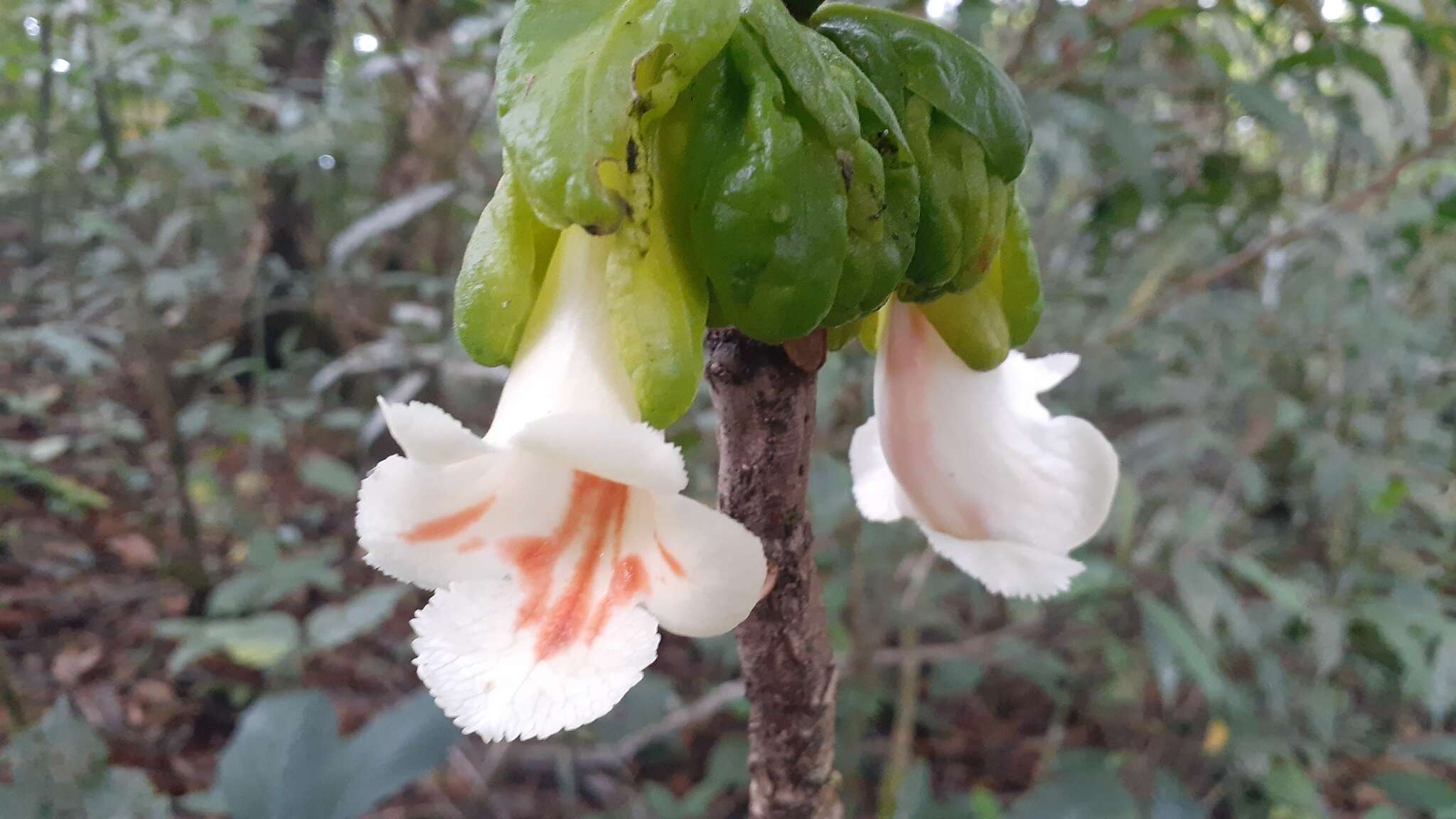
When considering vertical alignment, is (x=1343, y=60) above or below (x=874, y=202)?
below

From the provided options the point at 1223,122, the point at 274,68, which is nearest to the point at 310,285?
the point at 274,68

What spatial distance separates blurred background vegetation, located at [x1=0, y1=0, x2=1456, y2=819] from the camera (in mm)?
1044

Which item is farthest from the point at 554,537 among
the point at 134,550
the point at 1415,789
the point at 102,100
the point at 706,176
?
A: the point at 134,550

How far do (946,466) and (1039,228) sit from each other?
1076mm

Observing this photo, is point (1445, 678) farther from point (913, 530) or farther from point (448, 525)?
point (448, 525)

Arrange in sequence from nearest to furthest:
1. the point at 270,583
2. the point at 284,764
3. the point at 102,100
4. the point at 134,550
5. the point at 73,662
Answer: the point at 284,764, the point at 270,583, the point at 102,100, the point at 73,662, the point at 134,550

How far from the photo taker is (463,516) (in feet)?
1.15

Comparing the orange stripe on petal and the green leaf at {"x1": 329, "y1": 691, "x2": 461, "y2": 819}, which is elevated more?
the orange stripe on petal

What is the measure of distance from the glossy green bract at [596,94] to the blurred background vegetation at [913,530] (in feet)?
1.84

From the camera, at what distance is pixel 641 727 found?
1.18 meters

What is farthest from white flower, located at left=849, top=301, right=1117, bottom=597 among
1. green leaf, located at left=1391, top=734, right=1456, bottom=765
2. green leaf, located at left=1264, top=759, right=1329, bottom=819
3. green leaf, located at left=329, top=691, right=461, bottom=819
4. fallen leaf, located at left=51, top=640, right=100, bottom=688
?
fallen leaf, located at left=51, top=640, right=100, bottom=688

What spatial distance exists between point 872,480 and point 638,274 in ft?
0.81

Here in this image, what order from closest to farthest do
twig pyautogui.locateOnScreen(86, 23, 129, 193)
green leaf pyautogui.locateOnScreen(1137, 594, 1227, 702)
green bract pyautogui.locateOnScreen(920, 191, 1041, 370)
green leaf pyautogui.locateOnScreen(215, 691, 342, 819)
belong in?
green bract pyautogui.locateOnScreen(920, 191, 1041, 370) → green leaf pyautogui.locateOnScreen(215, 691, 342, 819) → green leaf pyautogui.locateOnScreen(1137, 594, 1227, 702) → twig pyautogui.locateOnScreen(86, 23, 129, 193)

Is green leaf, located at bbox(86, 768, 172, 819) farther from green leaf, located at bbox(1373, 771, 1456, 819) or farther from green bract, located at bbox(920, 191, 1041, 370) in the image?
green leaf, located at bbox(1373, 771, 1456, 819)
